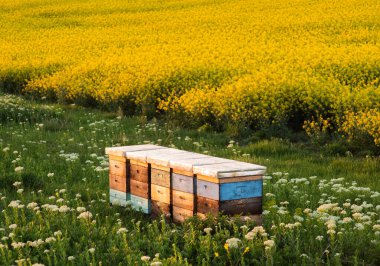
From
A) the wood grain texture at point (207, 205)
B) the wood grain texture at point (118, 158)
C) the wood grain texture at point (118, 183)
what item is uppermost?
the wood grain texture at point (118, 158)

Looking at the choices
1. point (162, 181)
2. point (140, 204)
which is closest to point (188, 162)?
point (162, 181)

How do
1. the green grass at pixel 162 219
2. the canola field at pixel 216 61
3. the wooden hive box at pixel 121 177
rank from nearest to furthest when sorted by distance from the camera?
1. the green grass at pixel 162 219
2. the wooden hive box at pixel 121 177
3. the canola field at pixel 216 61

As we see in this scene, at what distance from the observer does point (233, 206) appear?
7316 millimetres

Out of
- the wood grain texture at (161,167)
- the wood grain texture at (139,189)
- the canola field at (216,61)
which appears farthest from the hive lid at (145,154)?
the canola field at (216,61)

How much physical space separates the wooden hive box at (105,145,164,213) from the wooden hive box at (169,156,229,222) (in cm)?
67

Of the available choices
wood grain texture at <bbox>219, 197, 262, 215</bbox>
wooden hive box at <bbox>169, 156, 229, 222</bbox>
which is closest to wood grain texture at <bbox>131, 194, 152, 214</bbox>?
wooden hive box at <bbox>169, 156, 229, 222</bbox>

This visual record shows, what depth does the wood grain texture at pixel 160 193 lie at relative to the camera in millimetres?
8023

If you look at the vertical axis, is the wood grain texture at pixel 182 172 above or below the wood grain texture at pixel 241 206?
above

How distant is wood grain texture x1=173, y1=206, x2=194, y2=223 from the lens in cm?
769

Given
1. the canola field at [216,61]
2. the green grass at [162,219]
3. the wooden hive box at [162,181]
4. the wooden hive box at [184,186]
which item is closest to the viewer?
the green grass at [162,219]

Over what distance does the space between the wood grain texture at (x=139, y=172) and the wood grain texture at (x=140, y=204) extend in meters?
0.20

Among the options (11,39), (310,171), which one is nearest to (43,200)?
(310,171)

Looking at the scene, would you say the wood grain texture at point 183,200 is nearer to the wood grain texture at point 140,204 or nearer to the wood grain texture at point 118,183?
the wood grain texture at point 140,204

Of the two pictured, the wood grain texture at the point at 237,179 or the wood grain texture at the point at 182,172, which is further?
the wood grain texture at the point at 182,172
